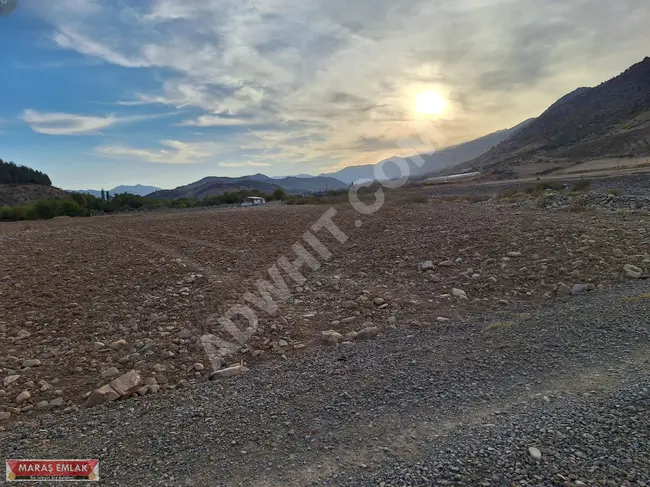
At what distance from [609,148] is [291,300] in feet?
283

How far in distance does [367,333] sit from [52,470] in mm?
4298

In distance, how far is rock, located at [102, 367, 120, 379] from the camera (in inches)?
207

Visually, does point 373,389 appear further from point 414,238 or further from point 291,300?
point 414,238

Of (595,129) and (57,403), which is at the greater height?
(595,129)

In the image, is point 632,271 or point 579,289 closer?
point 579,289

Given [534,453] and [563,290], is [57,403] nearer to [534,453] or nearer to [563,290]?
[534,453]

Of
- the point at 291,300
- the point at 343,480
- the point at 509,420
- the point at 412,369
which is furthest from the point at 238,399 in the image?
the point at 291,300

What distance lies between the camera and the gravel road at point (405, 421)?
121 inches

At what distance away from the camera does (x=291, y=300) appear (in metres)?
8.62

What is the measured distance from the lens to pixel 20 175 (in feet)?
303

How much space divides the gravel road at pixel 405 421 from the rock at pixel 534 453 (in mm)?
26

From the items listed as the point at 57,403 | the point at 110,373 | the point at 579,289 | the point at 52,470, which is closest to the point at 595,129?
the point at 579,289

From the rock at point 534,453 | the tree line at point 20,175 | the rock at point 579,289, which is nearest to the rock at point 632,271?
the rock at point 579,289

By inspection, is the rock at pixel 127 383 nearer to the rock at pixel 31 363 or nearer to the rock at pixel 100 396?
the rock at pixel 100 396
